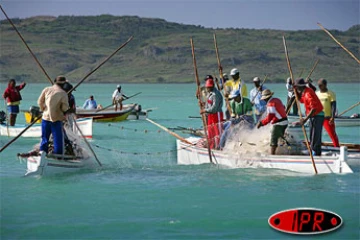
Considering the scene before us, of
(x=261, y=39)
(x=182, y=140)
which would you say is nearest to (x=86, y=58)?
(x=261, y=39)

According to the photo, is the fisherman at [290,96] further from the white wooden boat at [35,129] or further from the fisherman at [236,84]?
the white wooden boat at [35,129]

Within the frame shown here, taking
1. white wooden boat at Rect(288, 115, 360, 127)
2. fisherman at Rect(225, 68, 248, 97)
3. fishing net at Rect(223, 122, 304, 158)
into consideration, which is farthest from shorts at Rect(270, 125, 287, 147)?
white wooden boat at Rect(288, 115, 360, 127)

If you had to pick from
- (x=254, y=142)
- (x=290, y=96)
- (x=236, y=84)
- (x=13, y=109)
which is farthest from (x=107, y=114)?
(x=254, y=142)

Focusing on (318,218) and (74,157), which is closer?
(318,218)

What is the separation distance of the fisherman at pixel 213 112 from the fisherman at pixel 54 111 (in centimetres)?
292

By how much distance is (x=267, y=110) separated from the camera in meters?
13.6

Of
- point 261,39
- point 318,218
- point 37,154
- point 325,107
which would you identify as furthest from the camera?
point 261,39

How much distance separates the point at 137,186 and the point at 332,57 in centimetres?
15332

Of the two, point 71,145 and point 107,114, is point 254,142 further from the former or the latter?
point 107,114

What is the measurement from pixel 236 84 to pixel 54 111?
4614mm

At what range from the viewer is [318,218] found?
10.1 meters

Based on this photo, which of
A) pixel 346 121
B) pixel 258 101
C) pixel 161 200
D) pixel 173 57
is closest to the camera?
pixel 161 200

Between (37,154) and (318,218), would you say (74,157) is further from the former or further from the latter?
(318,218)

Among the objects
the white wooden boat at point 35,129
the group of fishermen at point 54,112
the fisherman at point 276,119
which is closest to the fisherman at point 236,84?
the fisherman at point 276,119
